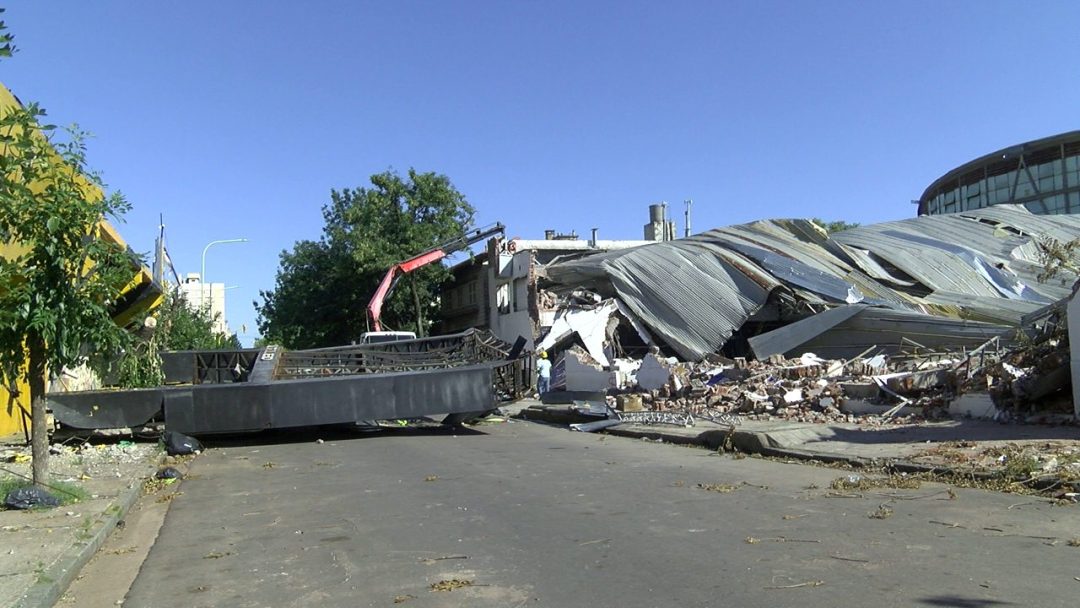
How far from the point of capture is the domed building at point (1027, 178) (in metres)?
54.3

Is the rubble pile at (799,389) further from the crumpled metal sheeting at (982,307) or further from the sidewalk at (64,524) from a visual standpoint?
the sidewalk at (64,524)

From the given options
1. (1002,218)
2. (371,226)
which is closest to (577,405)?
(371,226)

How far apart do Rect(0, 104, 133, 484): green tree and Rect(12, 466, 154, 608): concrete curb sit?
5.12 feet

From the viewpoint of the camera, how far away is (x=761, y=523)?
24.4ft

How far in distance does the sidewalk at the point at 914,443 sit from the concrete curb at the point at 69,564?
27.6ft

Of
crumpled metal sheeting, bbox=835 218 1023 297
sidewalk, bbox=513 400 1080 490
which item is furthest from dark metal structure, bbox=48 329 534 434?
crumpled metal sheeting, bbox=835 218 1023 297

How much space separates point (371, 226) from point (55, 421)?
97.3 ft

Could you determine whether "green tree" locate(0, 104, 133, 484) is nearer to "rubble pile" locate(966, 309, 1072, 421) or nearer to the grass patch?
the grass patch

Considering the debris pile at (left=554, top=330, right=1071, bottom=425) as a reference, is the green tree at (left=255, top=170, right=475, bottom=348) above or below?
above

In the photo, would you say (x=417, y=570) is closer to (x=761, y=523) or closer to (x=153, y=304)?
(x=761, y=523)

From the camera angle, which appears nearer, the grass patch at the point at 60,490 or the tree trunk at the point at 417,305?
the grass patch at the point at 60,490

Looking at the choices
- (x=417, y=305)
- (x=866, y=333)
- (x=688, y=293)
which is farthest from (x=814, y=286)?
(x=417, y=305)

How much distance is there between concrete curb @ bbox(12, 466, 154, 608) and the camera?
5555 mm

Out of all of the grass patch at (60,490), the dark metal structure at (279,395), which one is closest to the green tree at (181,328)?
the dark metal structure at (279,395)
